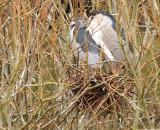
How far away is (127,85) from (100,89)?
10.1 inches

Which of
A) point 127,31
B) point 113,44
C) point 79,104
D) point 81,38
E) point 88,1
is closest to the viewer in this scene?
point 127,31

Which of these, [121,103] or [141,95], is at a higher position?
[141,95]

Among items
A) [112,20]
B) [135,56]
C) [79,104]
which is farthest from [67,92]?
[112,20]

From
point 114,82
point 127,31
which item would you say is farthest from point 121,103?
point 127,31

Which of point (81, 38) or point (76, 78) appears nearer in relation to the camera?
point (76, 78)

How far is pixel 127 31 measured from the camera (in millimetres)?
2609

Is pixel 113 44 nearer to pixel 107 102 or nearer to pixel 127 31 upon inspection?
pixel 107 102

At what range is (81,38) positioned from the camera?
418 cm

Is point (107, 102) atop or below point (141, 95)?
below

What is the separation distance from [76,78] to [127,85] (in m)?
0.48

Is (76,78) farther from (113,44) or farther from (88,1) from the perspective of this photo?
(88,1)

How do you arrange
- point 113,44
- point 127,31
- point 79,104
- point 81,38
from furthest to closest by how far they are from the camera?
1. point 81,38
2. point 113,44
3. point 79,104
4. point 127,31

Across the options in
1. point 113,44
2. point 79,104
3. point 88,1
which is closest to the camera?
point 79,104

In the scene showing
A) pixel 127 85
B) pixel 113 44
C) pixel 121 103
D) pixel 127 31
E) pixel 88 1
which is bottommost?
pixel 121 103
